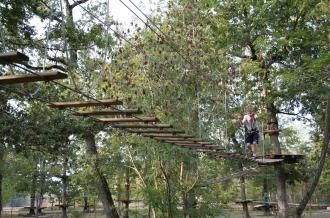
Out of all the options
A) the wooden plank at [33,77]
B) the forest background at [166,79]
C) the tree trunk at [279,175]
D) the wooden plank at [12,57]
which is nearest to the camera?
Answer: the wooden plank at [12,57]

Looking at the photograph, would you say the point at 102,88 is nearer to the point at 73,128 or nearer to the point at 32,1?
the point at 73,128

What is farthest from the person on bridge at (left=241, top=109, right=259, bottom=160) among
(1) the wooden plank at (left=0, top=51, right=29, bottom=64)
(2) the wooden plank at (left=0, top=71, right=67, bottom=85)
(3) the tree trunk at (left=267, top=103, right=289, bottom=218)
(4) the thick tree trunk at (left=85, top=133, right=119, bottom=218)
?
(1) the wooden plank at (left=0, top=51, right=29, bottom=64)

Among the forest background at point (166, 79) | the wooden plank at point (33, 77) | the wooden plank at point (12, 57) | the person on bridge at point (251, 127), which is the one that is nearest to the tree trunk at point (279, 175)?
the forest background at point (166, 79)

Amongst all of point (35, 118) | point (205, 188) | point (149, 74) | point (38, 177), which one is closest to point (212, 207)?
point (205, 188)

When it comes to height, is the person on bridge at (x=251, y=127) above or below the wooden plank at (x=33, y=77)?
above

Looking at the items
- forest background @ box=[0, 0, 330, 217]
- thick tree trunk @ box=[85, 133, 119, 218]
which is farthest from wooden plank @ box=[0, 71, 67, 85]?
thick tree trunk @ box=[85, 133, 119, 218]

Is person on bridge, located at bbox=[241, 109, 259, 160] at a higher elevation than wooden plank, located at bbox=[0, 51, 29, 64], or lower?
higher

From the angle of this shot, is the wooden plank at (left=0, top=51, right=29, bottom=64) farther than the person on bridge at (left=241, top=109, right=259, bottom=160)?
No

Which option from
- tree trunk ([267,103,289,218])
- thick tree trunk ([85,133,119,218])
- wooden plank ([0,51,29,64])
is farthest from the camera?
tree trunk ([267,103,289,218])

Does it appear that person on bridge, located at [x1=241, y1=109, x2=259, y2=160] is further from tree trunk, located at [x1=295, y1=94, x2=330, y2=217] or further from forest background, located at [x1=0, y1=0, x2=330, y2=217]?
tree trunk, located at [x1=295, y1=94, x2=330, y2=217]

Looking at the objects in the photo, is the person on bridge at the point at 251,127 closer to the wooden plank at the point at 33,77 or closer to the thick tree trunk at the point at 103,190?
the thick tree trunk at the point at 103,190

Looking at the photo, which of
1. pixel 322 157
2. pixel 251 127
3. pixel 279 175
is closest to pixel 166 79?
pixel 251 127

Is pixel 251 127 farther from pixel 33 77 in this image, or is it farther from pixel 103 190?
pixel 33 77

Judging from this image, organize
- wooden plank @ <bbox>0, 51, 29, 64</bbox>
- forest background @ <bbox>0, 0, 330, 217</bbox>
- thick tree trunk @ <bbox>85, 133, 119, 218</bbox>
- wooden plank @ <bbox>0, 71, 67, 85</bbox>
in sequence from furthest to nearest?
thick tree trunk @ <bbox>85, 133, 119, 218</bbox> → forest background @ <bbox>0, 0, 330, 217</bbox> → wooden plank @ <bbox>0, 71, 67, 85</bbox> → wooden plank @ <bbox>0, 51, 29, 64</bbox>
